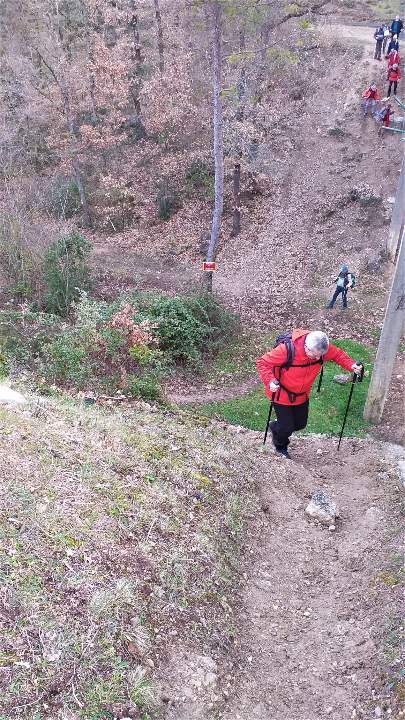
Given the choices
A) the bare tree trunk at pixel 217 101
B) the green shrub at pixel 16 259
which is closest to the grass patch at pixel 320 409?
the bare tree trunk at pixel 217 101

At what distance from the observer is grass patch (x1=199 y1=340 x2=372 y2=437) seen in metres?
10.6

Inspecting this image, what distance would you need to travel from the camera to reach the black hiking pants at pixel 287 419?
7.46m

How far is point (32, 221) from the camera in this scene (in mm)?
16375

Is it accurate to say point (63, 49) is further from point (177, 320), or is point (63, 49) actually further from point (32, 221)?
point (177, 320)

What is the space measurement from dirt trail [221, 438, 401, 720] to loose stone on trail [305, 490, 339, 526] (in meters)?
0.12

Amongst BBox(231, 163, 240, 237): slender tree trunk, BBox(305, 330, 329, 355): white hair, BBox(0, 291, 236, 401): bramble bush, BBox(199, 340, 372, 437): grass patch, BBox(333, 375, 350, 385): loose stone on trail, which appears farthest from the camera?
BBox(231, 163, 240, 237): slender tree trunk

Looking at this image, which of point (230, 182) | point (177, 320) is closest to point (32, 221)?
point (177, 320)

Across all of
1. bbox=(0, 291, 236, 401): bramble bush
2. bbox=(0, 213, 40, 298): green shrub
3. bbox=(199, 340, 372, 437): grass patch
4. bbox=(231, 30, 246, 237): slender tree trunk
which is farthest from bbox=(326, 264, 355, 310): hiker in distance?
bbox=(0, 213, 40, 298): green shrub

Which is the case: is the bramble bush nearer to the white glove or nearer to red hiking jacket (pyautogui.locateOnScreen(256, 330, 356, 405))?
red hiking jacket (pyautogui.locateOnScreen(256, 330, 356, 405))

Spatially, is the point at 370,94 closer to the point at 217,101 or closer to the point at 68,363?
the point at 217,101

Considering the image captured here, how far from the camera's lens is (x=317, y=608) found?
5.09 metres

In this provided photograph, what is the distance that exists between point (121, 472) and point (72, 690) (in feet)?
7.51

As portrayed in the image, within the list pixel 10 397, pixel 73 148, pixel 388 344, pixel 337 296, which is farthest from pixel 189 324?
pixel 73 148

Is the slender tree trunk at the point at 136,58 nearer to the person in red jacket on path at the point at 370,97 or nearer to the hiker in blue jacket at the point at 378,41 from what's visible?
the person in red jacket on path at the point at 370,97
